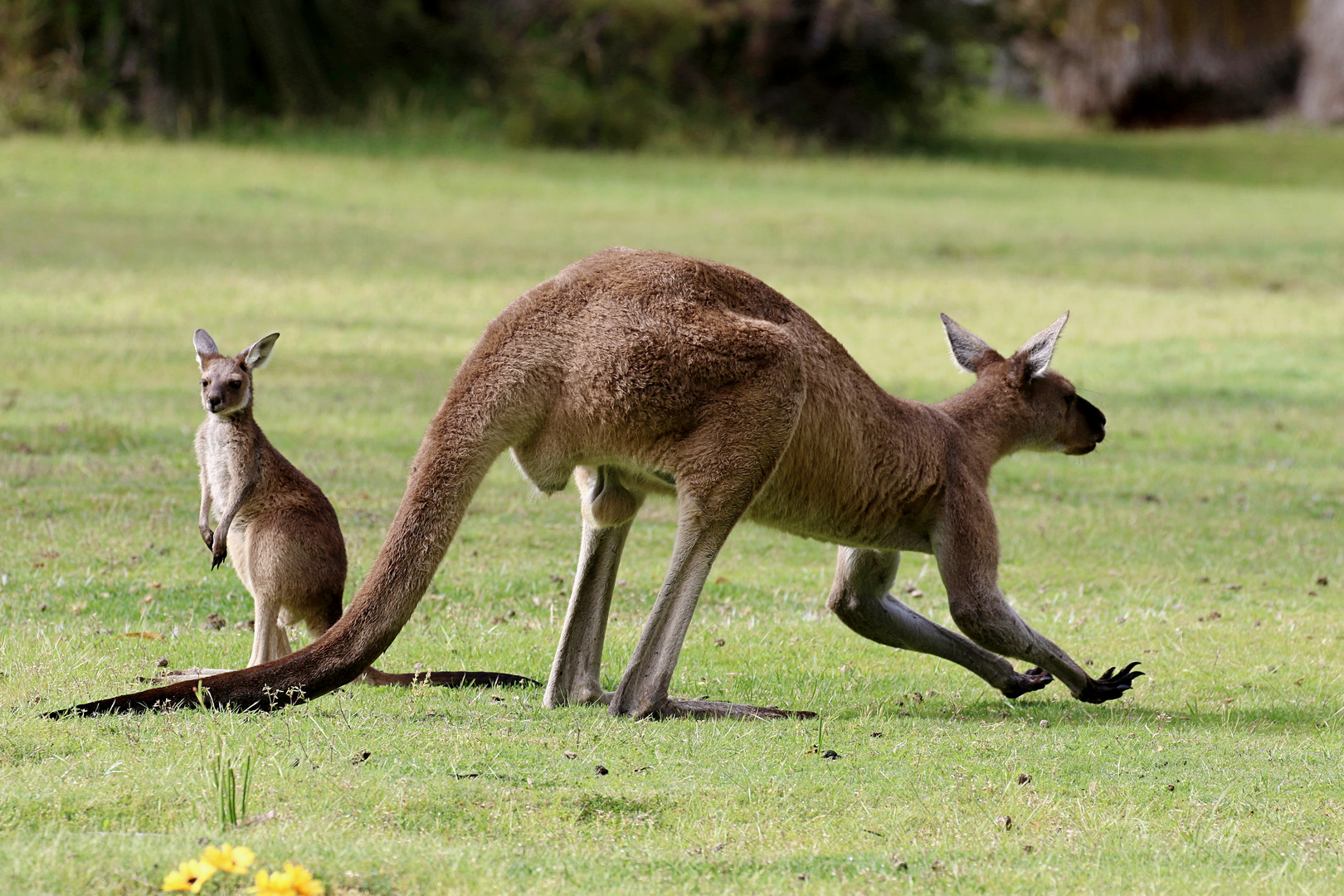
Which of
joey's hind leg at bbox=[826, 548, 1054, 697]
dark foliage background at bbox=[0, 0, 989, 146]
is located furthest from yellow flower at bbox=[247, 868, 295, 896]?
dark foliage background at bbox=[0, 0, 989, 146]

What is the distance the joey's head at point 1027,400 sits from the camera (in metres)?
5.93

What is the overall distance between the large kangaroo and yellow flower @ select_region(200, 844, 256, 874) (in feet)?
3.70

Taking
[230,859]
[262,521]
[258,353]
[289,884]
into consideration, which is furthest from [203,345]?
[289,884]

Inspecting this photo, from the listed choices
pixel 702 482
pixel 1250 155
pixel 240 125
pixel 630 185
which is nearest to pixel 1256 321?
pixel 630 185

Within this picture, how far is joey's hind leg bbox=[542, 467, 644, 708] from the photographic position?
5.12 m

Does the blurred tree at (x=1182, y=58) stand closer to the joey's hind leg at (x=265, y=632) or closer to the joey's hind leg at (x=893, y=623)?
the joey's hind leg at (x=893, y=623)

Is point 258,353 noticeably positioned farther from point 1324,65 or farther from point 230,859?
point 1324,65

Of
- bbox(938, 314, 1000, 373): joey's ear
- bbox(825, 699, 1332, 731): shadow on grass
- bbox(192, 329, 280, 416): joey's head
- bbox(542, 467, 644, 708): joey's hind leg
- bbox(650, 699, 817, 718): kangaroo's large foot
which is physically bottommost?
bbox(825, 699, 1332, 731): shadow on grass

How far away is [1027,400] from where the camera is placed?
237 inches

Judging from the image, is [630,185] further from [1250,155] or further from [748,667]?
[748,667]

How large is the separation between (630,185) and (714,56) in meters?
7.72

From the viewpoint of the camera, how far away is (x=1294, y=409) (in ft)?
39.3

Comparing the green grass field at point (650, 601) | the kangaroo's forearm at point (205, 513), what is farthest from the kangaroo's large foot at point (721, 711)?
the kangaroo's forearm at point (205, 513)

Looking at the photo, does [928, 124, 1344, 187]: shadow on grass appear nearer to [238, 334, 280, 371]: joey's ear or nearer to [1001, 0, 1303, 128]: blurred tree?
[1001, 0, 1303, 128]: blurred tree
